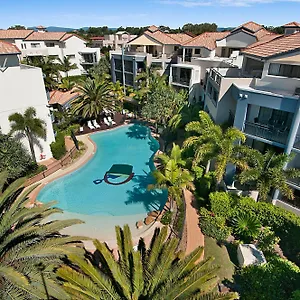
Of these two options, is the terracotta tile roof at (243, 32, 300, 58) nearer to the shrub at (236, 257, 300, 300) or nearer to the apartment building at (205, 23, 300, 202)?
the apartment building at (205, 23, 300, 202)

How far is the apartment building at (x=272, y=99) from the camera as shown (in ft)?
54.3

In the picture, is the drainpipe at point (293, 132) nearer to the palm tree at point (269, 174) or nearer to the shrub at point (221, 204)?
the palm tree at point (269, 174)

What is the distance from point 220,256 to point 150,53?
3978 centimetres

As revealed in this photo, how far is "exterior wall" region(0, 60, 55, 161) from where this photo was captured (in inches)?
854

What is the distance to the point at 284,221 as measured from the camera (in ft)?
51.4

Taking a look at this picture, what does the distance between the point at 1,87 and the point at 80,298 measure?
64.7ft

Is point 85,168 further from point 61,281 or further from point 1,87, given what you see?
point 61,281

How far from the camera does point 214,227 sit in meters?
16.5

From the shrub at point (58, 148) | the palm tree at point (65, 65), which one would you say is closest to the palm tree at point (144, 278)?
the shrub at point (58, 148)

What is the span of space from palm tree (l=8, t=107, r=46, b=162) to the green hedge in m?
16.7

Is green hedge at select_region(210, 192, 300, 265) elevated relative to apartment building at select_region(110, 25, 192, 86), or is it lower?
lower

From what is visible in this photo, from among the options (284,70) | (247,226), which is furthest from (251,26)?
(247,226)

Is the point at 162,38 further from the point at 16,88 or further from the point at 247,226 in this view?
the point at 247,226

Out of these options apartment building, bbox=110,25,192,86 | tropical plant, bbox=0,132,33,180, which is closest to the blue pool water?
tropical plant, bbox=0,132,33,180
